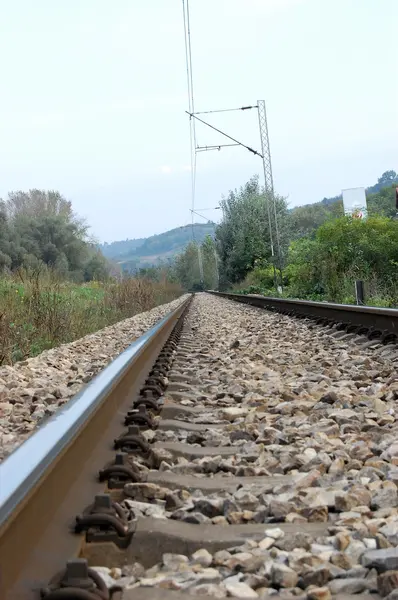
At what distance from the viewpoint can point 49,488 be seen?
6.14 ft

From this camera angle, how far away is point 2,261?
132 ft

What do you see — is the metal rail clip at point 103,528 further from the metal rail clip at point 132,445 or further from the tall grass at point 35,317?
the tall grass at point 35,317

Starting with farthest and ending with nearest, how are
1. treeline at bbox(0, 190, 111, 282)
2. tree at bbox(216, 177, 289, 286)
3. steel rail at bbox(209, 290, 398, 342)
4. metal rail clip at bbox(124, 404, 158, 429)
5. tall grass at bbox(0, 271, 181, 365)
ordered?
tree at bbox(216, 177, 289, 286), treeline at bbox(0, 190, 111, 282), tall grass at bbox(0, 271, 181, 365), steel rail at bbox(209, 290, 398, 342), metal rail clip at bbox(124, 404, 158, 429)

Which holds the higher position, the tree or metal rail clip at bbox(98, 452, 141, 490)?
the tree

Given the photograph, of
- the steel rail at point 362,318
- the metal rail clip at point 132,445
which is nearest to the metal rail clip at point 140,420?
the metal rail clip at point 132,445

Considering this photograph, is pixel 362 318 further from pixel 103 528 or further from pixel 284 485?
pixel 103 528

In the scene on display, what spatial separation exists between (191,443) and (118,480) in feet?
3.18

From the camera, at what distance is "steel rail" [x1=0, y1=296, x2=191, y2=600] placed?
4.85 ft

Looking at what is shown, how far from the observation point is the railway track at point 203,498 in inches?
63.4

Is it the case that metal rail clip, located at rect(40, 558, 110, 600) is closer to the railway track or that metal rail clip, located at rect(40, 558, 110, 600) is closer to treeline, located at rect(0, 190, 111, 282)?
the railway track

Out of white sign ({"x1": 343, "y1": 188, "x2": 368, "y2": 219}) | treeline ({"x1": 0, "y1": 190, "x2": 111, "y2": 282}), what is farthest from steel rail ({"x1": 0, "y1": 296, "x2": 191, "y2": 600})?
white sign ({"x1": 343, "y1": 188, "x2": 368, "y2": 219})

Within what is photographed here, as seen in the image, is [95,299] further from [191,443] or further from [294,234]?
[294,234]

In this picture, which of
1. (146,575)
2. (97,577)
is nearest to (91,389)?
(146,575)

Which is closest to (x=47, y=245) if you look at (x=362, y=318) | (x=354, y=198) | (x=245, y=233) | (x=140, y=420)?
(x=245, y=233)
